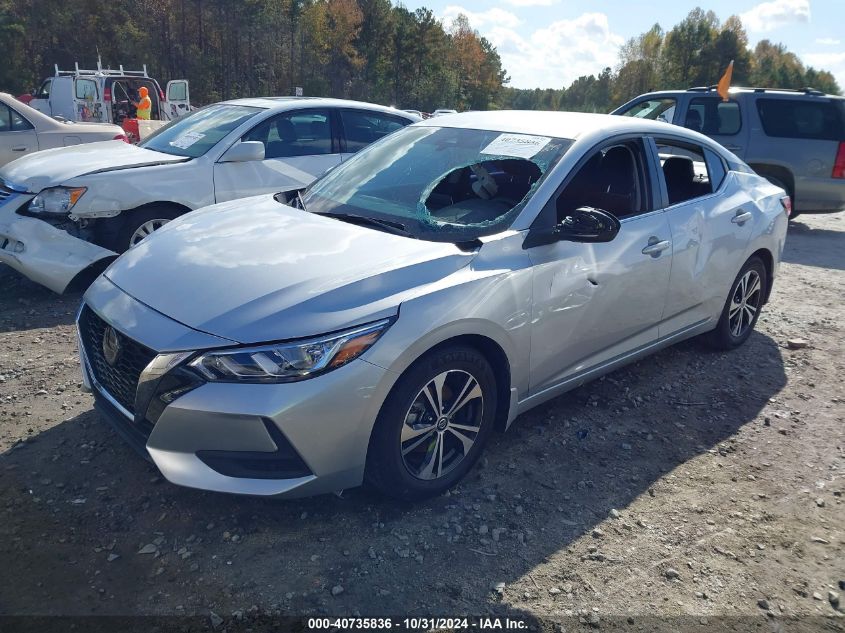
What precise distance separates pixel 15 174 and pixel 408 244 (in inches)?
171

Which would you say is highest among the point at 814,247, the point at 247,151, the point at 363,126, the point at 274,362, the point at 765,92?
the point at 765,92

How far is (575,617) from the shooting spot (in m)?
2.49

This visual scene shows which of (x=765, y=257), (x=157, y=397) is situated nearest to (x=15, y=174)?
(x=157, y=397)

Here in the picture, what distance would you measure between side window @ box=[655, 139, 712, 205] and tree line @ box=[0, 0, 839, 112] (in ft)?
125

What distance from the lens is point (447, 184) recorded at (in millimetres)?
3656

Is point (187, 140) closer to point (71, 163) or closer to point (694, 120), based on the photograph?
point (71, 163)

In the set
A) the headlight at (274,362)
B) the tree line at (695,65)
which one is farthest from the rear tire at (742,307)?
the tree line at (695,65)

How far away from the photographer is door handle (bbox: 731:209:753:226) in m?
4.59

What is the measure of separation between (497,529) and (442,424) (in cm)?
52

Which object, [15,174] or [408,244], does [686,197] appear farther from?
[15,174]

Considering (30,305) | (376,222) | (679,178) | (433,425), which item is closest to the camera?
(433,425)

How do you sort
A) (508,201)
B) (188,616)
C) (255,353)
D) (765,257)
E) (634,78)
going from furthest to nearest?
(634,78) → (765,257) → (508,201) → (255,353) → (188,616)

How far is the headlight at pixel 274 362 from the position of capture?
2512 mm

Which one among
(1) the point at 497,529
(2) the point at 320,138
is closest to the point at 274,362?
(1) the point at 497,529
